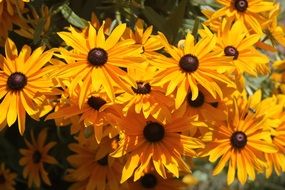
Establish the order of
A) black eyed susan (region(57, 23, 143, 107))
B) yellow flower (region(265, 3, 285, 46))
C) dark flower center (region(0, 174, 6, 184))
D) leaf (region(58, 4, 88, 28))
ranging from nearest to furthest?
black eyed susan (region(57, 23, 143, 107)), leaf (region(58, 4, 88, 28)), yellow flower (region(265, 3, 285, 46)), dark flower center (region(0, 174, 6, 184))

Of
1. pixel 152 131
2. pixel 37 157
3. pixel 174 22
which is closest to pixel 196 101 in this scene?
pixel 152 131

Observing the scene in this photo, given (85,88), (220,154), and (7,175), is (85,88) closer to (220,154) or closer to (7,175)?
(220,154)

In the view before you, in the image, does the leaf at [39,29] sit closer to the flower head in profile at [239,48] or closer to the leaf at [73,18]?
the leaf at [73,18]

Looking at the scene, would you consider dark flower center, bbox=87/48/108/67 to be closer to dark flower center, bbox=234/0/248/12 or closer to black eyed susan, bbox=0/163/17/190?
dark flower center, bbox=234/0/248/12

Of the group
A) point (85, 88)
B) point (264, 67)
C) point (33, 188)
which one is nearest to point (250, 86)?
point (264, 67)

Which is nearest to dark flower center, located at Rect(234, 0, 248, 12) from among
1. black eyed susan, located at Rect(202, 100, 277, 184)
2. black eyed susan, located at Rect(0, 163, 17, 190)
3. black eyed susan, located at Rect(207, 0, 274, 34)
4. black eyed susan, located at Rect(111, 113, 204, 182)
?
black eyed susan, located at Rect(207, 0, 274, 34)

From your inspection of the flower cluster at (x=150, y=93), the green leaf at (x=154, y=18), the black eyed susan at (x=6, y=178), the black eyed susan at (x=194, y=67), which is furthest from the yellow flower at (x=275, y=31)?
the black eyed susan at (x=6, y=178)

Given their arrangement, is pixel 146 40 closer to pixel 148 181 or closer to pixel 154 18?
pixel 154 18
